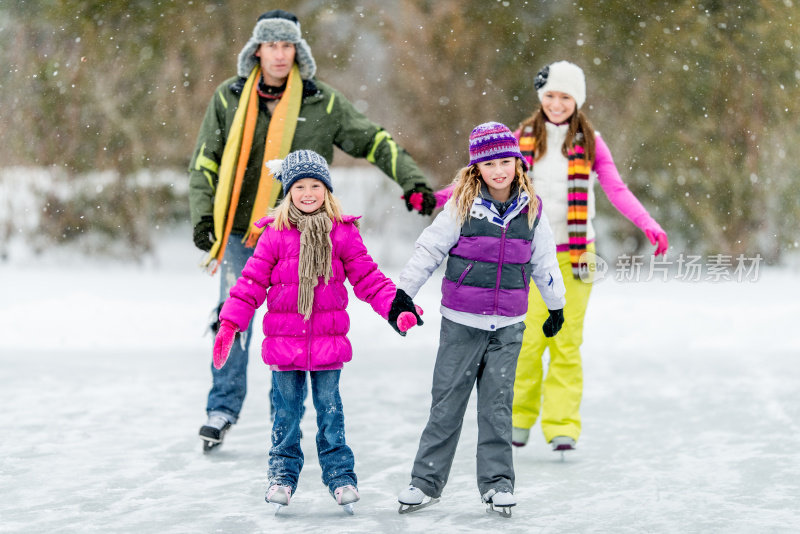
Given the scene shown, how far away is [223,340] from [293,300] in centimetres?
27

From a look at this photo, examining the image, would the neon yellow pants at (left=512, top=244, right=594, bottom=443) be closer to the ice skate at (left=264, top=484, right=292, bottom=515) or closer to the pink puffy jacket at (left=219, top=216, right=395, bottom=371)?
the pink puffy jacket at (left=219, top=216, right=395, bottom=371)

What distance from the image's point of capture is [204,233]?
15.2 ft

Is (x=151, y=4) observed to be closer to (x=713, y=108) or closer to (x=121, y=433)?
(x=713, y=108)

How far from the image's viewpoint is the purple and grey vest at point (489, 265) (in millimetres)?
3668

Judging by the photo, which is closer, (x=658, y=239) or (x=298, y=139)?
(x=658, y=239)

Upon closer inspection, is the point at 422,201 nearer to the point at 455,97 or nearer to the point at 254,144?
the point at 254,144

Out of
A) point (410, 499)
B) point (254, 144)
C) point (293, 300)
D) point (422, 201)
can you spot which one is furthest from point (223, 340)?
point (254, 144)

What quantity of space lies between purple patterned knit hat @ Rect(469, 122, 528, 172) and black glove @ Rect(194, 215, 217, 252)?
1.41 meters

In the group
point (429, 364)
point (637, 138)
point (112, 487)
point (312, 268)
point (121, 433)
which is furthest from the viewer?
point (637, 138)

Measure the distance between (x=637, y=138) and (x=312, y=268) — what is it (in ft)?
25.6

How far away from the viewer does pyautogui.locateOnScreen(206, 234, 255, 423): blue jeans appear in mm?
4746

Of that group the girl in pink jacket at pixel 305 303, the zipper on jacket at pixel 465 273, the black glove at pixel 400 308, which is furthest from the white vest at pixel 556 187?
the black glove at pixel 400 308

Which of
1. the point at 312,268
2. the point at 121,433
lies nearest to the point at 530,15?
the point at 121,433

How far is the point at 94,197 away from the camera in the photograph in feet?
36.5
